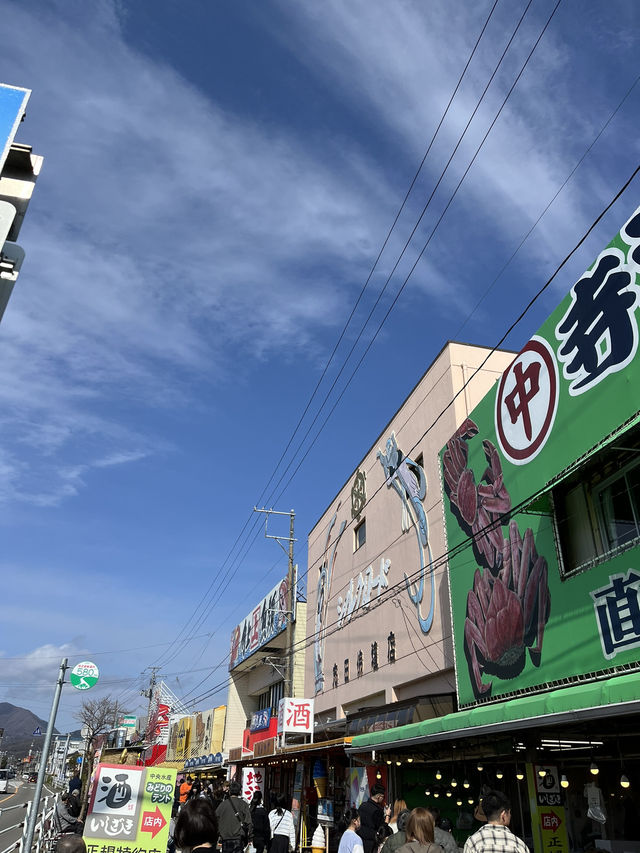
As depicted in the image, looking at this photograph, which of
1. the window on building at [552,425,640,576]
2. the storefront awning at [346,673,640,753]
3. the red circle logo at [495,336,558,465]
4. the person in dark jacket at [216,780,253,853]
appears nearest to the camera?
the storefront awning at [346,673,640,753]

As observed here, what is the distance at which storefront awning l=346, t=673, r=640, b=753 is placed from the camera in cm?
666

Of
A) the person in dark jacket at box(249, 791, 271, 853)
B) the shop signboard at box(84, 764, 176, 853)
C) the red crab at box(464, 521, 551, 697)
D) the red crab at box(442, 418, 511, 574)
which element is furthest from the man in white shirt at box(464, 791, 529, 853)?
the person in dark jacket at box(249, 791, 271, 853)

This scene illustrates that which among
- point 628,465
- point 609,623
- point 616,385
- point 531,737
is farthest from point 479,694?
point 616,385

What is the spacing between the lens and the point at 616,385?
8.19 m

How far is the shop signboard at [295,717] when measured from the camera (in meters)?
21.0

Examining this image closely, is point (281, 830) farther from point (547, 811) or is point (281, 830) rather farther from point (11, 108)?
point (11, 108)

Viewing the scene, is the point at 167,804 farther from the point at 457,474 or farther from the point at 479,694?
the point at 457,474

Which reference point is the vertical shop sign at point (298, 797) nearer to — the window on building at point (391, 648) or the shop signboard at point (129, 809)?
the window on building at point (391, 648)

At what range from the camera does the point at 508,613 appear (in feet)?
35.9

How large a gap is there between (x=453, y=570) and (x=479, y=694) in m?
2.60

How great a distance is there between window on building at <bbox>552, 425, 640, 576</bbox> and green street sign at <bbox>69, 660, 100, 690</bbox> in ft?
→ 26.8

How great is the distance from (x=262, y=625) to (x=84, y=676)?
22.7 meters

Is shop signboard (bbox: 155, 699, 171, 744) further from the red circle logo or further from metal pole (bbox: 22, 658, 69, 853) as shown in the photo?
the red circle logo

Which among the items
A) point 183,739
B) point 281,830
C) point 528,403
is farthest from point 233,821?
point 183,739
